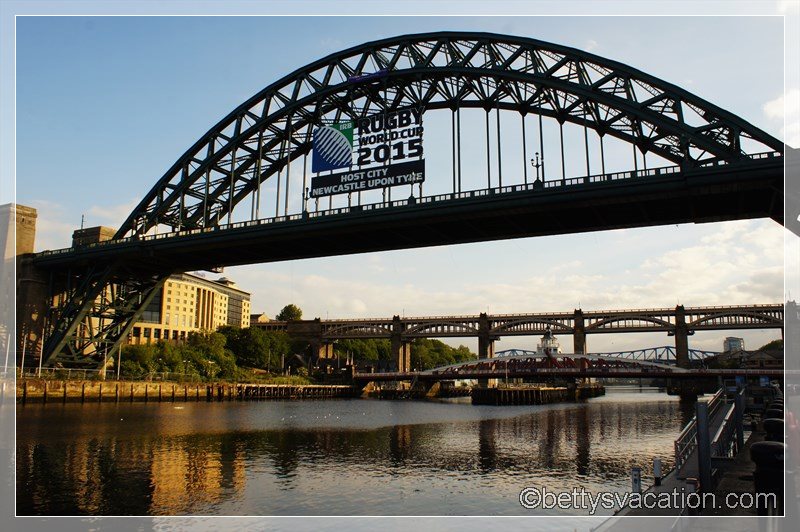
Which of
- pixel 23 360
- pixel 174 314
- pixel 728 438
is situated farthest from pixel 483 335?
pixel 728 438

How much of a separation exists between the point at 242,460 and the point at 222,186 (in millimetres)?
47731

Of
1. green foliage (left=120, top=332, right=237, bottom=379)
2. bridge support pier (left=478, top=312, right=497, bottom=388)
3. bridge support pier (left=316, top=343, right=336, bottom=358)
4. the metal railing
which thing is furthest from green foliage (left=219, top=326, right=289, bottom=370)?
the metal railing

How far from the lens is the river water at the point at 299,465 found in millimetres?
23453

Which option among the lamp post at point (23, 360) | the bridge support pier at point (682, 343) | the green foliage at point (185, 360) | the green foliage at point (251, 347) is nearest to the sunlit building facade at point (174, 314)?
the green foliage at point (251, 347)

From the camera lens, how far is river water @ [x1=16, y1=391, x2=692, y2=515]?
23.5 metres

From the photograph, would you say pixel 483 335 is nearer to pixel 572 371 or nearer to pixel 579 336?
pixel 579 336

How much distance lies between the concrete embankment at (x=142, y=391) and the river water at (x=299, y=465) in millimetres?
12057

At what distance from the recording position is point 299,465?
3238 cm

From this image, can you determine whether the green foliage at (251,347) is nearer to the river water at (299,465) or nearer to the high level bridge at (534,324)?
the high level bridge at (534,324)

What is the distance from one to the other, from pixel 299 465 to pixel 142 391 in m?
54.9

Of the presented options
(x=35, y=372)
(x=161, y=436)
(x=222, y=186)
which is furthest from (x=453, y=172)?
(x=35, y=372)

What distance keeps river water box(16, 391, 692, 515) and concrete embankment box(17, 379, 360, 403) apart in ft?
39.6

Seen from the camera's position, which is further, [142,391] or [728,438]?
[142,391]

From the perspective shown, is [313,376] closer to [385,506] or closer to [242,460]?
[242,460]
